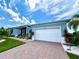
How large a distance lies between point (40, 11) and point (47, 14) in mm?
1930

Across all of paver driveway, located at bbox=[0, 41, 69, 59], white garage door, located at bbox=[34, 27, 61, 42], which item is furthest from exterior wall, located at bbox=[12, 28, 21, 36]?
paver driveway, located at bbox=[0, 41, 69, 59]

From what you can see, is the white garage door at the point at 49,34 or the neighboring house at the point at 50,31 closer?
the neighboring house at the point at 50,31

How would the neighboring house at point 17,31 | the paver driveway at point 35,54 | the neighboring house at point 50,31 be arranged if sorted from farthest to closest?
the neighboring house at point 17,31 < the neighboring house at point 50,31 < the paver driveway at point 35,54

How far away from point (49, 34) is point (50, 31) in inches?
23.1

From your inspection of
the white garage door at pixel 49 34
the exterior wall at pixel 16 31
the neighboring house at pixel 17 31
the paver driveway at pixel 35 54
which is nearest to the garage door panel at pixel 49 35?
the white garage door at pixel 49 34

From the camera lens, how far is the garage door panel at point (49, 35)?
23.7 m

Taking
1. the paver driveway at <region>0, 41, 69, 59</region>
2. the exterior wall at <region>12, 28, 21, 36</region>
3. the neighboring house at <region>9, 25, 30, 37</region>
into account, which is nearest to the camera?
the paver driveway at <region>0, 41, 69, 59</region>

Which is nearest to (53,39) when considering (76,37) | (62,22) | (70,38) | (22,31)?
(62,22)

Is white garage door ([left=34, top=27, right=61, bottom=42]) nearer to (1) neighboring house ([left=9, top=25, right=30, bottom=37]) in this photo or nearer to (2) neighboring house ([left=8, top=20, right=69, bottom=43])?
(2) neighboring house ([left=8, top=20, right=69, bottom=43])

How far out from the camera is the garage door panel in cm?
2366

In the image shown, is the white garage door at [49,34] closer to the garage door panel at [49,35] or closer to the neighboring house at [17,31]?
the garage door panel at [49,35]

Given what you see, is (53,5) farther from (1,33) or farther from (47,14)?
(1,33)

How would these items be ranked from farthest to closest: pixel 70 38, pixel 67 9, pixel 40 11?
1. pixel 40 11
2. pixel 67 9
3. pixel 70 38

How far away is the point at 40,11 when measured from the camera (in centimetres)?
3061
